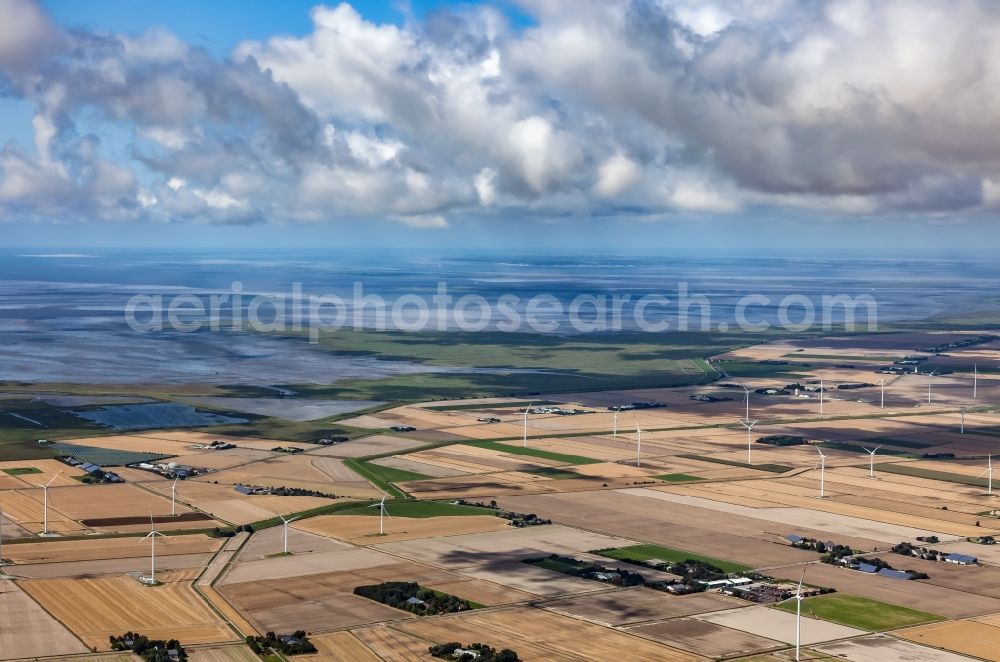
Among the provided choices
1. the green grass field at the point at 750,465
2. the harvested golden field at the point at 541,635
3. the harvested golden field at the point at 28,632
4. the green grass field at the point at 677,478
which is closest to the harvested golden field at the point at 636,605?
the harvested golden field at the point at 541,635

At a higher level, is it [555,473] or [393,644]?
[555,473]

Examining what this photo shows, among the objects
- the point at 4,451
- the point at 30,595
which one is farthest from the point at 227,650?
the point at 4,451

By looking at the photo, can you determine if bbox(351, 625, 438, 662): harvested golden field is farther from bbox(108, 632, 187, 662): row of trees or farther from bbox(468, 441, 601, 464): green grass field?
bbox(468, 441, 601, 464): green grass field

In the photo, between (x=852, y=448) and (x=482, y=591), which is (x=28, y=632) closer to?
(x=482, y=591)

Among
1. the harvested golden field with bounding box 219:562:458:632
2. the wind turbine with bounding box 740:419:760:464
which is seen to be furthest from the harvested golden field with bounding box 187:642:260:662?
the wind turbine with bounding box 740:419:760:464

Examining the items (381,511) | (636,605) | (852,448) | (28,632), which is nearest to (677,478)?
(852,448)

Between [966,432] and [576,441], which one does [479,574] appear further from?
[966,432]
